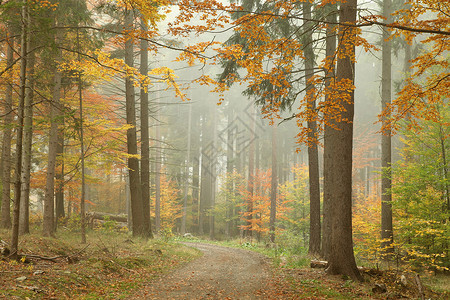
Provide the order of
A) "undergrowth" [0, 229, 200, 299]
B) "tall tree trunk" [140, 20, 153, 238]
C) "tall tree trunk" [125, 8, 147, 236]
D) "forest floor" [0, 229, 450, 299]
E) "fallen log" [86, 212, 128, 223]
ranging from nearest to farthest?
"undergrowth" [0, 229, 200, 299], "forest floor" [0, 229, 450, 299], "tall tree trunk" [125, 8, 147, 236], "tall tree trunk" [140, 20, 153, 238], "fallen log" [86, 212, 128, 223]

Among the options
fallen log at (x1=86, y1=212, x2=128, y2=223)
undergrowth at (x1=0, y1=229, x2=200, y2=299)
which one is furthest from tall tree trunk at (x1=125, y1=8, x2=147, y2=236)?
fallen log at (x1=86, y1=212, x2=128, y2=223)

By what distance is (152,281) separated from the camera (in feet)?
24.5

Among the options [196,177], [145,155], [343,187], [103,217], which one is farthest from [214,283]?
[196,177]

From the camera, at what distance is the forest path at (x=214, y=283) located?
6.29m

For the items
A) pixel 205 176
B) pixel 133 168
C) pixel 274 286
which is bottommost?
pixel 274 286

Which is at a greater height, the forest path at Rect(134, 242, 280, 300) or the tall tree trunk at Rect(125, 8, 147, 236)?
the tall tree trunk at Rect(125, 8, 147, 236)

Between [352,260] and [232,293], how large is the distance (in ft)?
9.78

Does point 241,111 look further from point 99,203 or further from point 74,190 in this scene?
Answer: point 74,190

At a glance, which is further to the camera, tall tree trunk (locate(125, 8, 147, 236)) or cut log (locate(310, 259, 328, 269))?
tall tree trunk (locate(125, 8, 147, 236))

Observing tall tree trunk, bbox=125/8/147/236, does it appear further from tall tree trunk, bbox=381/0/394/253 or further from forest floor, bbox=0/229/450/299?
tall tree trunk, bbox=381/0/394/253

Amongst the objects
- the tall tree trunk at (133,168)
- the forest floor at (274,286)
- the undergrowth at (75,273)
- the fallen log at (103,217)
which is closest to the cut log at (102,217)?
the fallen log at (103,217)

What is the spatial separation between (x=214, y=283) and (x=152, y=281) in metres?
1.52

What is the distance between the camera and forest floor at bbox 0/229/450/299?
5598 millimetres

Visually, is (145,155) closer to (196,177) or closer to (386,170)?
(386,170)
